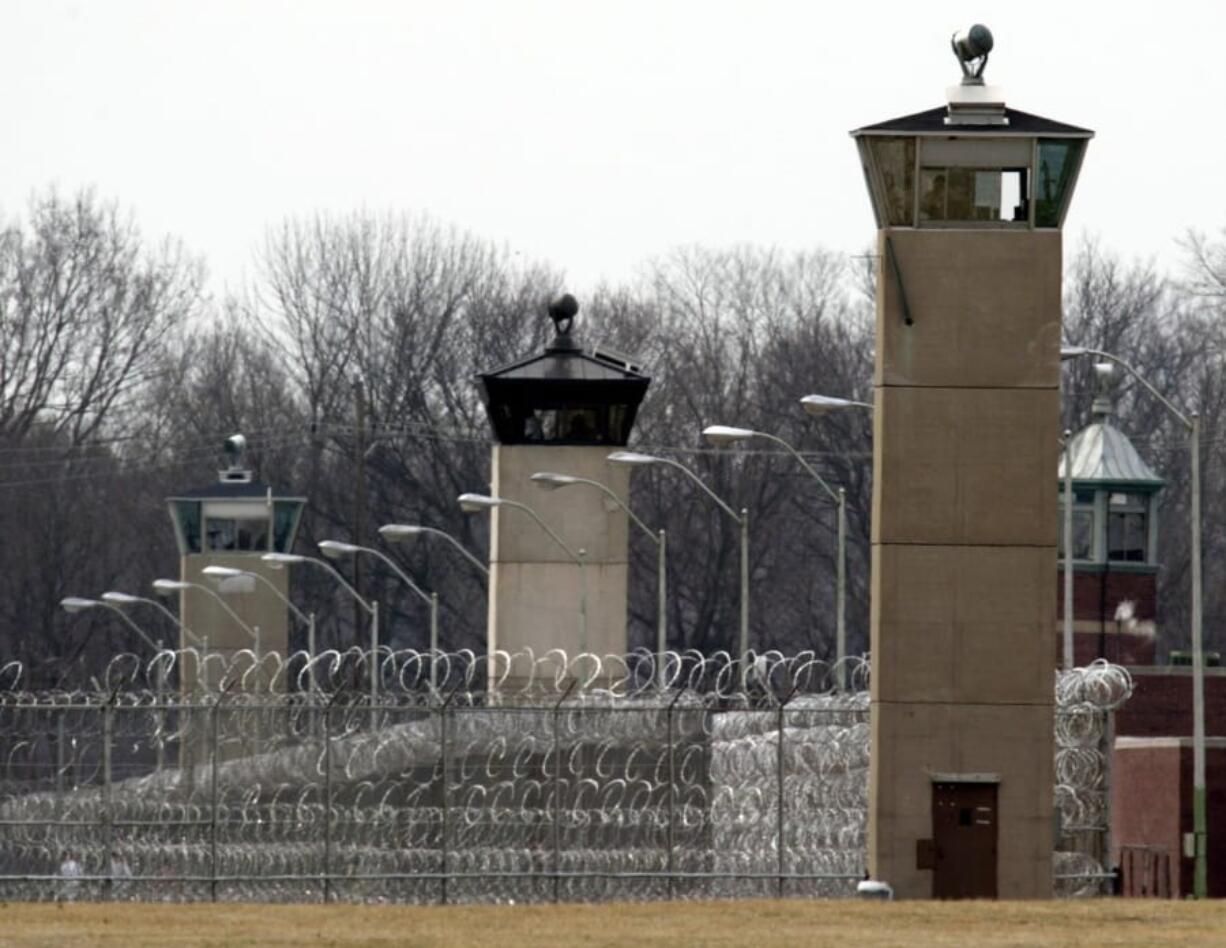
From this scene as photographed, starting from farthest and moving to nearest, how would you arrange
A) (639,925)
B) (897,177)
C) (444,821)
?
(897,177), (444,821), (639,925)

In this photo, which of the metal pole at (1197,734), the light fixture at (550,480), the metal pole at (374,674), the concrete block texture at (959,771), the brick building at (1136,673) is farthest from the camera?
the light fixture at (550,480)

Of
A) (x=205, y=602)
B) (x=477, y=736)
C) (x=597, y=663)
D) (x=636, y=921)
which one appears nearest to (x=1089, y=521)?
(x=597, y=663)

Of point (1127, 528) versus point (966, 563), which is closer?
point (966, 563)

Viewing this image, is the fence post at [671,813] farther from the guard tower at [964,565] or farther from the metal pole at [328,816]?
the metal pole at [328,816]

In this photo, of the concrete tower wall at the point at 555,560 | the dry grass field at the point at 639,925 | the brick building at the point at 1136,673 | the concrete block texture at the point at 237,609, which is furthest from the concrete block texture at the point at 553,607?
the dry grass field at the point at 639,925

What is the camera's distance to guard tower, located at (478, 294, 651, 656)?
57250mm

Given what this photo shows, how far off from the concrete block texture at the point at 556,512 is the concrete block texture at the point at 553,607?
0.24 meters

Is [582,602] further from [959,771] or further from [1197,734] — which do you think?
[959,771]

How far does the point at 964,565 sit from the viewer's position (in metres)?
33.3

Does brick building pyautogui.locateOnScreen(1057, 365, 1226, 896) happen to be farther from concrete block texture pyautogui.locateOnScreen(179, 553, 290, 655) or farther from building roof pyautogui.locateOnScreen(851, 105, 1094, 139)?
concrete block texture pyautogui.locateOnScreen(179, 553, 290, 655)

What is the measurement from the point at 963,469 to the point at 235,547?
159 feet

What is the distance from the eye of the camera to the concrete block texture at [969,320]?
3344 cm

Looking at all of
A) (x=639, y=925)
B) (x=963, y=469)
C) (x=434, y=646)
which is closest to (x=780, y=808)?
(x=963, y=469)

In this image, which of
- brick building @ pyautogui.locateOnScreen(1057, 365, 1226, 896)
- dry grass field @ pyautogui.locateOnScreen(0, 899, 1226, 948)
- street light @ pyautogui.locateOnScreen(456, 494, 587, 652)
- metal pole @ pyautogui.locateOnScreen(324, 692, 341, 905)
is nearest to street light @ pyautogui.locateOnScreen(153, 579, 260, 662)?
street light @ pyautogui.locateOnScreen(456, 494, 587, 652)
